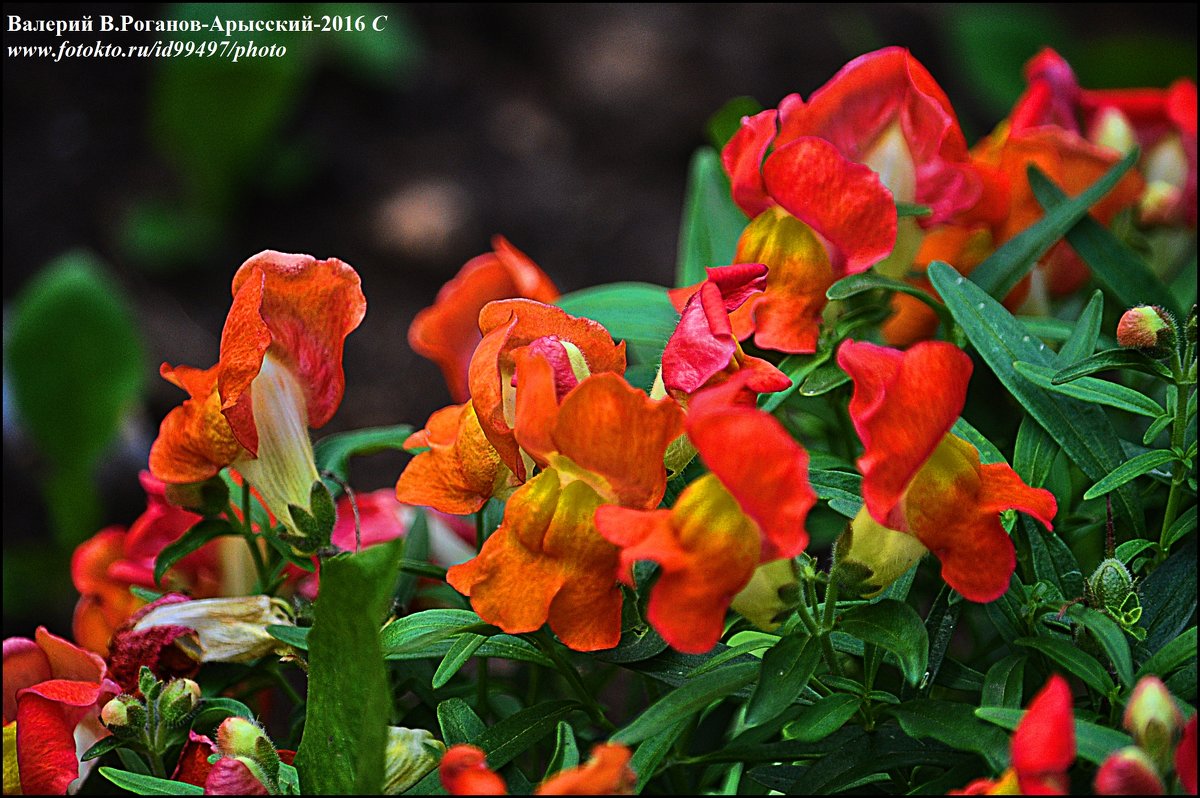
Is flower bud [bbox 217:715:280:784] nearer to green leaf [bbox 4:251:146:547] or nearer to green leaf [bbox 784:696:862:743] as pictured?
green leaf [bbox 784:696:862:743]

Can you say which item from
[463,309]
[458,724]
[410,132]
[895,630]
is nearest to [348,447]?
[463,309]

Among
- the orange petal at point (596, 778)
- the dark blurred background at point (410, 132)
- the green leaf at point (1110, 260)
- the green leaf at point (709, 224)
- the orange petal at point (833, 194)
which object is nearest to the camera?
the orange petal at point (596, 778)

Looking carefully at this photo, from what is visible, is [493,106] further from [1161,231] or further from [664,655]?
[664,655]

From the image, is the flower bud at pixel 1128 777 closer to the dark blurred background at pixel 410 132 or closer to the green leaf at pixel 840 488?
the green leaf at pixel 840 488

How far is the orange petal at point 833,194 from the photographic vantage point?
1.86 feet

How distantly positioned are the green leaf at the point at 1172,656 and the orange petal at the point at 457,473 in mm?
239

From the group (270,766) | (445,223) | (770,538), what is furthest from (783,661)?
(445,223)

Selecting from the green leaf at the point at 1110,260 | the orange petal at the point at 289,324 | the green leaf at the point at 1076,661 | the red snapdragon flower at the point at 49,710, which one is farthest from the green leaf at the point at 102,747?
the green leaf at the point at 1110,260

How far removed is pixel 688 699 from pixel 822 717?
5 centimetres

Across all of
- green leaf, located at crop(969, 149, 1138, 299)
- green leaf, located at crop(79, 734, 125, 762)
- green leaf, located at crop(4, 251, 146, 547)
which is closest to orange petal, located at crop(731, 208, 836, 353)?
green leaf, located at crop(969, 149, 1138, 299)

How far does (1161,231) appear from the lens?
785mm

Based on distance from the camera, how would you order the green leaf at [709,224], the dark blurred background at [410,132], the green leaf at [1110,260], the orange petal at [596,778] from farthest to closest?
the dark blurred background at [410,132] < the green leaf at [709,224] < the green leaf at [1110,260] < the orange petal at [596,778]

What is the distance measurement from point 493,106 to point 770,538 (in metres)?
1.86

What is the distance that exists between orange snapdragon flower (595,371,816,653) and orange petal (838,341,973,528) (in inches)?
1.2
